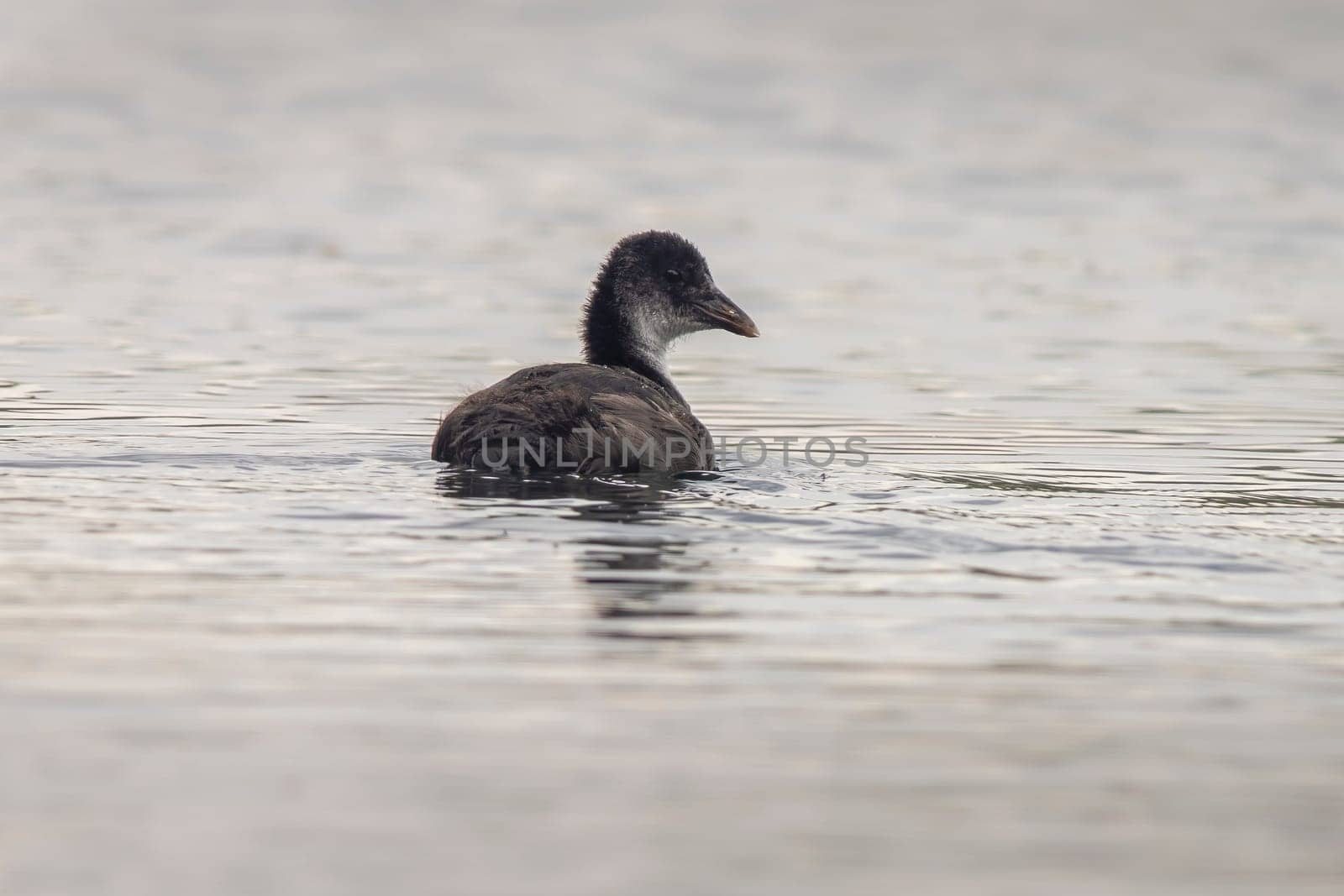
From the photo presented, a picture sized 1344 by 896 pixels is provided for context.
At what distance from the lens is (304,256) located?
24.1 m

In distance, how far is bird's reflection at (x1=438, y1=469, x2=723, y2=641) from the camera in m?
7.38

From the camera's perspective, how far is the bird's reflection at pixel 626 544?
738 centimetres

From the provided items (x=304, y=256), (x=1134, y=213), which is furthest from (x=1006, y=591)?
(x=1134, y=213)

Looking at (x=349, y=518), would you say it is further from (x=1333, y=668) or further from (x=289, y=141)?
(x=289, y=141)

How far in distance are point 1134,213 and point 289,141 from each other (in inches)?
535

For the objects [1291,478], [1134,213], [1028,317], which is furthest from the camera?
[1134,213]

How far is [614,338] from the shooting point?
12.6 metres

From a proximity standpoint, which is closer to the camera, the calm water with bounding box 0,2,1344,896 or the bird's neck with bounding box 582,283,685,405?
the calm water with bounding box 0,2,1344,896

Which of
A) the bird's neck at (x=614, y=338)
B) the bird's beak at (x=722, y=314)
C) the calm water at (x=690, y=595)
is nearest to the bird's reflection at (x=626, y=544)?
the calm water at (x=690, y=595)

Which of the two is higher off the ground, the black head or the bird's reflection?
the black head
